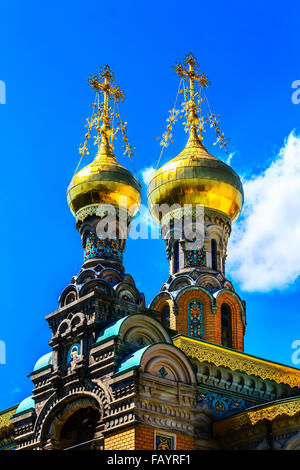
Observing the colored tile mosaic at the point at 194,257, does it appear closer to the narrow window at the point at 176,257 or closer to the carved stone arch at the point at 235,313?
the narrow window at the point at 176,257

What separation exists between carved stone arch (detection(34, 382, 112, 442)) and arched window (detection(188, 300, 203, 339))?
5.07 metres

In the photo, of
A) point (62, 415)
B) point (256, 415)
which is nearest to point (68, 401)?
point (62, 415)

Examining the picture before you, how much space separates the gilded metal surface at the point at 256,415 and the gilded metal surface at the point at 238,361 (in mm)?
1825

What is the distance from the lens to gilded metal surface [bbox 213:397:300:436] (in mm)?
13328

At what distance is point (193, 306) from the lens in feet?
64.1

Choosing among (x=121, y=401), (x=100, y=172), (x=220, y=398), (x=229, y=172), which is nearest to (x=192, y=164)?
(x=229, y=172)

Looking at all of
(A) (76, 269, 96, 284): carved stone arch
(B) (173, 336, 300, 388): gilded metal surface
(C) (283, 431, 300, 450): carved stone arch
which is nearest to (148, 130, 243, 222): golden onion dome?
(A) (76, 269, 96, 284): carved stone arch

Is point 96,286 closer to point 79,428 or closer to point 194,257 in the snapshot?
point 79,428

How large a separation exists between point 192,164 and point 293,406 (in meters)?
8.29

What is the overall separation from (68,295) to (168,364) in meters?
3.17

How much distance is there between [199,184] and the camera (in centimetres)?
2005

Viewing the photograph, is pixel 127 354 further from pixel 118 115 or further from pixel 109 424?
pixel 118 115
